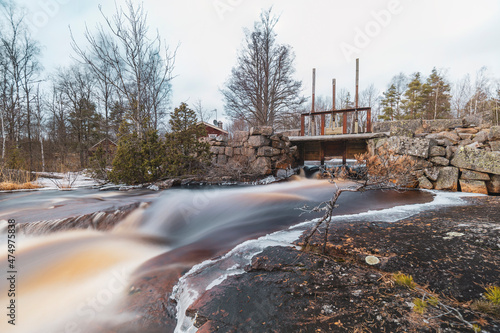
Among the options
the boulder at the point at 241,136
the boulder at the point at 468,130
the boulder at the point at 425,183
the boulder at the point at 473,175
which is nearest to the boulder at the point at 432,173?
the boulder at the point at 425,183

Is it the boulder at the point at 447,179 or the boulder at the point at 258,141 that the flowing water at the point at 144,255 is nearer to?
the boulder at the point at 447,179

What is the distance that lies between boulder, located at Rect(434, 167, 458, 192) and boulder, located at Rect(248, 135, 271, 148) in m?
5.68

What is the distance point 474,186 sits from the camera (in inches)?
218

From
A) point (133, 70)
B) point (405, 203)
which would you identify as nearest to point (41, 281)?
point (405, 203)

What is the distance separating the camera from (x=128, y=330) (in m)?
1.64

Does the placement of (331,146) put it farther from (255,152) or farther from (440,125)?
(255,152)

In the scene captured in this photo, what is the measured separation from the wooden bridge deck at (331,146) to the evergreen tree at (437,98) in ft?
77.2

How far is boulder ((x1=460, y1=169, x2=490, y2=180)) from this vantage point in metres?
5.43

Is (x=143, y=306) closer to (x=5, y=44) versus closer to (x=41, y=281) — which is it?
(x=41, y=281)

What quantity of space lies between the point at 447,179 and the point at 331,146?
506 centimetres

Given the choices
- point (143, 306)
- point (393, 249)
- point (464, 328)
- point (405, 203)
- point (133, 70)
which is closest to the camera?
point (464, 328)

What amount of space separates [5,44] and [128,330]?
2190cm

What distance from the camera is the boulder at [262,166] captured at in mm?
8344

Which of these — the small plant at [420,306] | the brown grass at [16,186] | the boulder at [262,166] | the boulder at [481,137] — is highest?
the boulder at [481,137]
